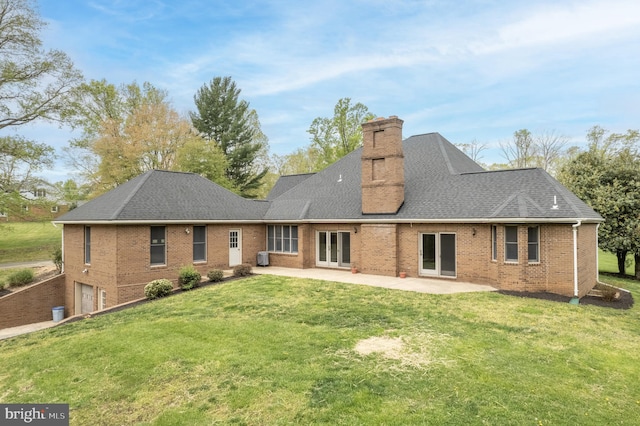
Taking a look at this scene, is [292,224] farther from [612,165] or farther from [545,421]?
[612,165]

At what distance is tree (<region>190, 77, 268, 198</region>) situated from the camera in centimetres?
3941

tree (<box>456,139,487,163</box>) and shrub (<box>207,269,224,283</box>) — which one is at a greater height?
tree (<box>456,139,487,163</box>)

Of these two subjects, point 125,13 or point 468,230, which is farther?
point 125,13

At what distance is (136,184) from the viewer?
1752 centimetres

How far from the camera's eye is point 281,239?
19969 mm

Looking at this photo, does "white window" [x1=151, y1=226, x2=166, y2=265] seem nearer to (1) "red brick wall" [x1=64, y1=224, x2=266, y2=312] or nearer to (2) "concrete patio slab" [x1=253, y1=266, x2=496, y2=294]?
(1) "red brick wall" [x1=64, y1=224, x2=266, y2=312]

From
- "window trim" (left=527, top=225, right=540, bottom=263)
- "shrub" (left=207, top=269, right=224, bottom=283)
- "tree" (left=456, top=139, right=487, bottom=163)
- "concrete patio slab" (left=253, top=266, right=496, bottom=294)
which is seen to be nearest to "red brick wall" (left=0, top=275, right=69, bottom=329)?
"shrub" (left=207, top=269, right=224, bottom=283)

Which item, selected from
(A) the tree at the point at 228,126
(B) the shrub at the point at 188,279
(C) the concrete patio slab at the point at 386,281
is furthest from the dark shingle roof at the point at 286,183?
(A) the tree at the point at 228,126

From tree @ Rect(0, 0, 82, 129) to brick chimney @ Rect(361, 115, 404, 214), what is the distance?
20.5 metres

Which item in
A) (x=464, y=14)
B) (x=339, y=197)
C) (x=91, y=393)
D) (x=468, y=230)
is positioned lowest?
(x=91, y=393)

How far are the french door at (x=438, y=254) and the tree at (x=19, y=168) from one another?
939 inches

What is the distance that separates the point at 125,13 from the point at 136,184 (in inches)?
293

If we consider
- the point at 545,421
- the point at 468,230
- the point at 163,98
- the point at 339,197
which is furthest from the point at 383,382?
the point at 163,98

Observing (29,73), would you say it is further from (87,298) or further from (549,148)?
(549,148)
